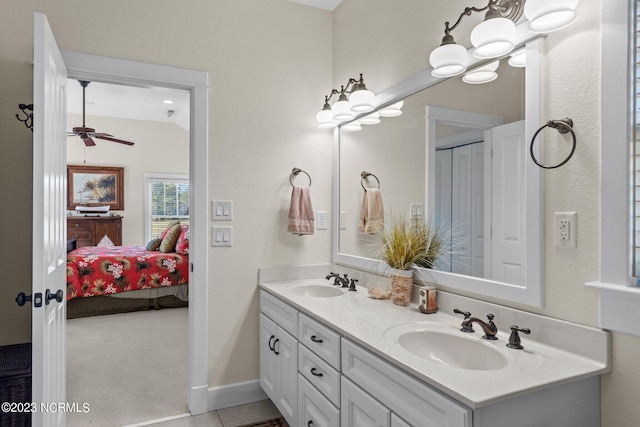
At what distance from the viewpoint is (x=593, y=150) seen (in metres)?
1.23

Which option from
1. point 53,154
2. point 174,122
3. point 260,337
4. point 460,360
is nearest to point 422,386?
point 460,360

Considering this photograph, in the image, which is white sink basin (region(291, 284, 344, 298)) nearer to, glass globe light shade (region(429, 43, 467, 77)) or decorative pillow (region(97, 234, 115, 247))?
glass globe light shade (region(429, 43, 467, 77))

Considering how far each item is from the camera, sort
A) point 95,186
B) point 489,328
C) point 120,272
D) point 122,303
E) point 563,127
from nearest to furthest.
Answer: point 563,127
point 489,328
point 120,272
point 122,303
point 95,186

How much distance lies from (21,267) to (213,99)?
4.69ft

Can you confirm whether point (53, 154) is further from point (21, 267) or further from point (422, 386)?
point (422, 386)

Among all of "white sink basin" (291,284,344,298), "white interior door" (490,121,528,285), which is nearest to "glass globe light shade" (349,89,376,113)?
"white interior door" (490,121,528,285)

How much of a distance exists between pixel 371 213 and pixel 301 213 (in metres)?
0.49

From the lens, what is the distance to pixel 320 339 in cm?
172

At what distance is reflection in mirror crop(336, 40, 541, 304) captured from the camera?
1489 millimetres

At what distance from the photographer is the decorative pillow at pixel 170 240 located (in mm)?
5066

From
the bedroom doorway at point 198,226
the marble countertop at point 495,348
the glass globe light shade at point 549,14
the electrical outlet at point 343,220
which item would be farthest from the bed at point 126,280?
the glass globe light shade at point 549,14

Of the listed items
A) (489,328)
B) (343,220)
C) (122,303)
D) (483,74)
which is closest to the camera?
(489,328)

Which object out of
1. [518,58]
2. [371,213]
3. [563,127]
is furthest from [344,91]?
[563,127]

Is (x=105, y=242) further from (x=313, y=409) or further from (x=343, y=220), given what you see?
(x=313, y=409)
